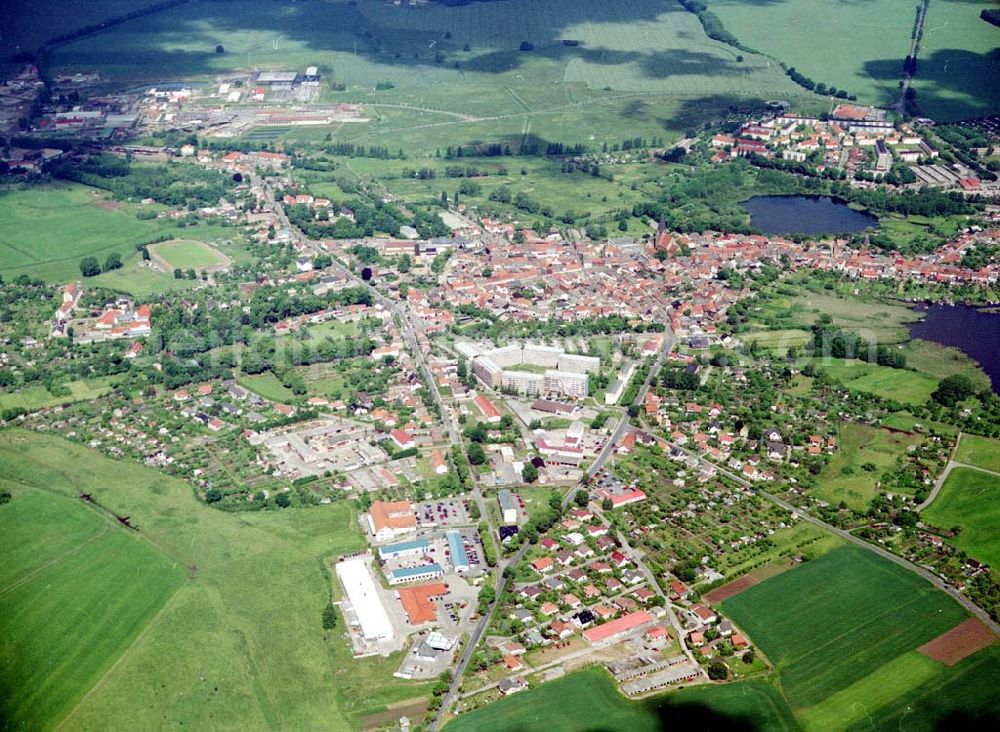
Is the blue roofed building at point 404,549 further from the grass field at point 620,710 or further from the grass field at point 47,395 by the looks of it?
the grass field at point 47,395

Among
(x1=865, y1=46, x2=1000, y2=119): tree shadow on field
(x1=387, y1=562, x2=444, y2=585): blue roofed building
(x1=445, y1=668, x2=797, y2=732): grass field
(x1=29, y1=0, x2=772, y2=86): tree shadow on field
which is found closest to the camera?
(x1=445, y1=668, x2=797, y2=732): grass field

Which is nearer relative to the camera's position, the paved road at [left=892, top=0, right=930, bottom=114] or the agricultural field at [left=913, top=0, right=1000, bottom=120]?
the agricultural field at [left=913, top=0, right=1000, bottom=120]

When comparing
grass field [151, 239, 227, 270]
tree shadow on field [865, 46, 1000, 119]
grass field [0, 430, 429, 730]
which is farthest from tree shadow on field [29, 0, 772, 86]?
grass field [0, 430, 429, 730]

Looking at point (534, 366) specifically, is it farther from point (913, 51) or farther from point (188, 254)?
point (913, 51)

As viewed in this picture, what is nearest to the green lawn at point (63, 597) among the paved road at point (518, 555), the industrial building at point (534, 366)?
the paved road at point (518, 555)

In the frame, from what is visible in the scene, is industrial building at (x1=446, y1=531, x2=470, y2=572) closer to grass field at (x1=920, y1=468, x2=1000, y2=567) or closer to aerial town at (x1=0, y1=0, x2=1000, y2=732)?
aerial town at (x1=0, y1=0, x2=1000, y2=732)

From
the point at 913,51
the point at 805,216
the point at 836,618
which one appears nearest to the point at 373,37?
the point at 913,51

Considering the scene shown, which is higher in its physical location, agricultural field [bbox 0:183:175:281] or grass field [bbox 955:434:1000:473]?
agricultural field [bbox 0:183:175:281]
